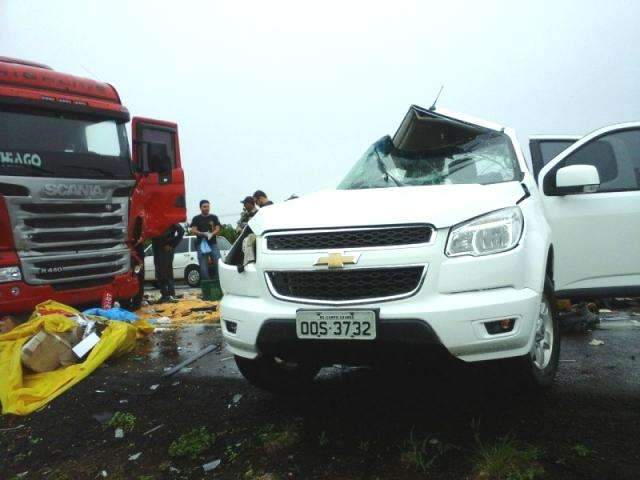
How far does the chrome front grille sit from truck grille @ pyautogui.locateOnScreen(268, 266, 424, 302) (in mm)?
4113

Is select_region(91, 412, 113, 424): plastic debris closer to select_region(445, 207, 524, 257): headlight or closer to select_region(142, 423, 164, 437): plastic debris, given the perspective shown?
select_region(142, 423, 164, 437): plastic debris

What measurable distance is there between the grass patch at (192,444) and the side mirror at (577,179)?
2.82 meters

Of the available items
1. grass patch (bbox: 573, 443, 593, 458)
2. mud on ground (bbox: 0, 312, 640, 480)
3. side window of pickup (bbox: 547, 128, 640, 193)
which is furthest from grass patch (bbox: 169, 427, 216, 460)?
side window of pickup (bbox: 547, 128, 640, 193)

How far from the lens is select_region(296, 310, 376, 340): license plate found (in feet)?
8.37

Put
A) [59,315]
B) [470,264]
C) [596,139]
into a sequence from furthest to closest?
[59,315]
[596,139]
[470,264]

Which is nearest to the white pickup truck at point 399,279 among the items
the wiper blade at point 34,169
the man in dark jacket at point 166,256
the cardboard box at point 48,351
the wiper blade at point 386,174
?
the wiper blade at point 386,174

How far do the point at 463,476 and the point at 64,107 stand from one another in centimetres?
586

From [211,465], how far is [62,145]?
4.77m

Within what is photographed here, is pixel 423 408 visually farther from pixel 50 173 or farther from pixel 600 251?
pixel 50 173

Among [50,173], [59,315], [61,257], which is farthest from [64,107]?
[59,315]

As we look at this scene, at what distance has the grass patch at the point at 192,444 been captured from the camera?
284cm

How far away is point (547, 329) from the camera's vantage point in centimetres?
325

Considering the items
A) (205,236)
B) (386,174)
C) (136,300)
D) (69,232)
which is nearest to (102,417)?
(386,174)

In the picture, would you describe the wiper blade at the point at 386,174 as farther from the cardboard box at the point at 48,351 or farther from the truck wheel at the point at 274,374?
the cardboard box at the point at 48,351
